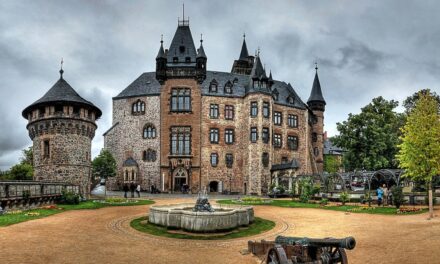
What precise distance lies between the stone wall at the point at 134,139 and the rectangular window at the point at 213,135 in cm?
707

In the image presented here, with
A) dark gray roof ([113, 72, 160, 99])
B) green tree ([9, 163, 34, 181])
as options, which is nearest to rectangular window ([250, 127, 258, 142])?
dark gray roof ([113, 72, 160, 99])

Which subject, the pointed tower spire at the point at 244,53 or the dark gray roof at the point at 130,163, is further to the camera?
the pointed tower spire at the point at 244,53

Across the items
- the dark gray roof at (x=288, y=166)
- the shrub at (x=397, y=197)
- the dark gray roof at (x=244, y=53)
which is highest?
the dark gray roof at (x=244, y=53)

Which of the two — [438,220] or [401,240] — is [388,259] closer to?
[401,240]

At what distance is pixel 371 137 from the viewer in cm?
4728

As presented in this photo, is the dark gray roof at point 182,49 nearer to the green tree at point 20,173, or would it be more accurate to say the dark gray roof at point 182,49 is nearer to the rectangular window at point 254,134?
the rectangular window at point 254,134

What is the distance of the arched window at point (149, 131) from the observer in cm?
5131

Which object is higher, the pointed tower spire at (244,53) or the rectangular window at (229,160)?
the pointed tower spire at (244,53)

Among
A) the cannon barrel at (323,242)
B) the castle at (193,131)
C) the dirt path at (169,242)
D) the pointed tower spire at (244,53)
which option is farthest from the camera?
the pointed tower spire at (244,53)

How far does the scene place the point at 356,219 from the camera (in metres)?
20.6

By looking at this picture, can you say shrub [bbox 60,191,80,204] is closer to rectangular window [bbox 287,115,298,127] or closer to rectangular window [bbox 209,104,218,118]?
rectangular window [bbox 209,104,218,118]

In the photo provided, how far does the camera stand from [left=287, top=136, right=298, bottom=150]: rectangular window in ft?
183

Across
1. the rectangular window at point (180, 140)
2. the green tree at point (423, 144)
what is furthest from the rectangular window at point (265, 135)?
the green tree at point (423, 144)

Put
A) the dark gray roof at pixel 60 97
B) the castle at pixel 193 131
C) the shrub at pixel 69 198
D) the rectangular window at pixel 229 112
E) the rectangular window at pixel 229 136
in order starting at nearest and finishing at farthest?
the shrub at pixel 69 198
the dark gray roof at pixel 60 97
the castle at pixel 193 131
the rectangular window at pixel 229 136
the rectangular window at pixel 229 112
